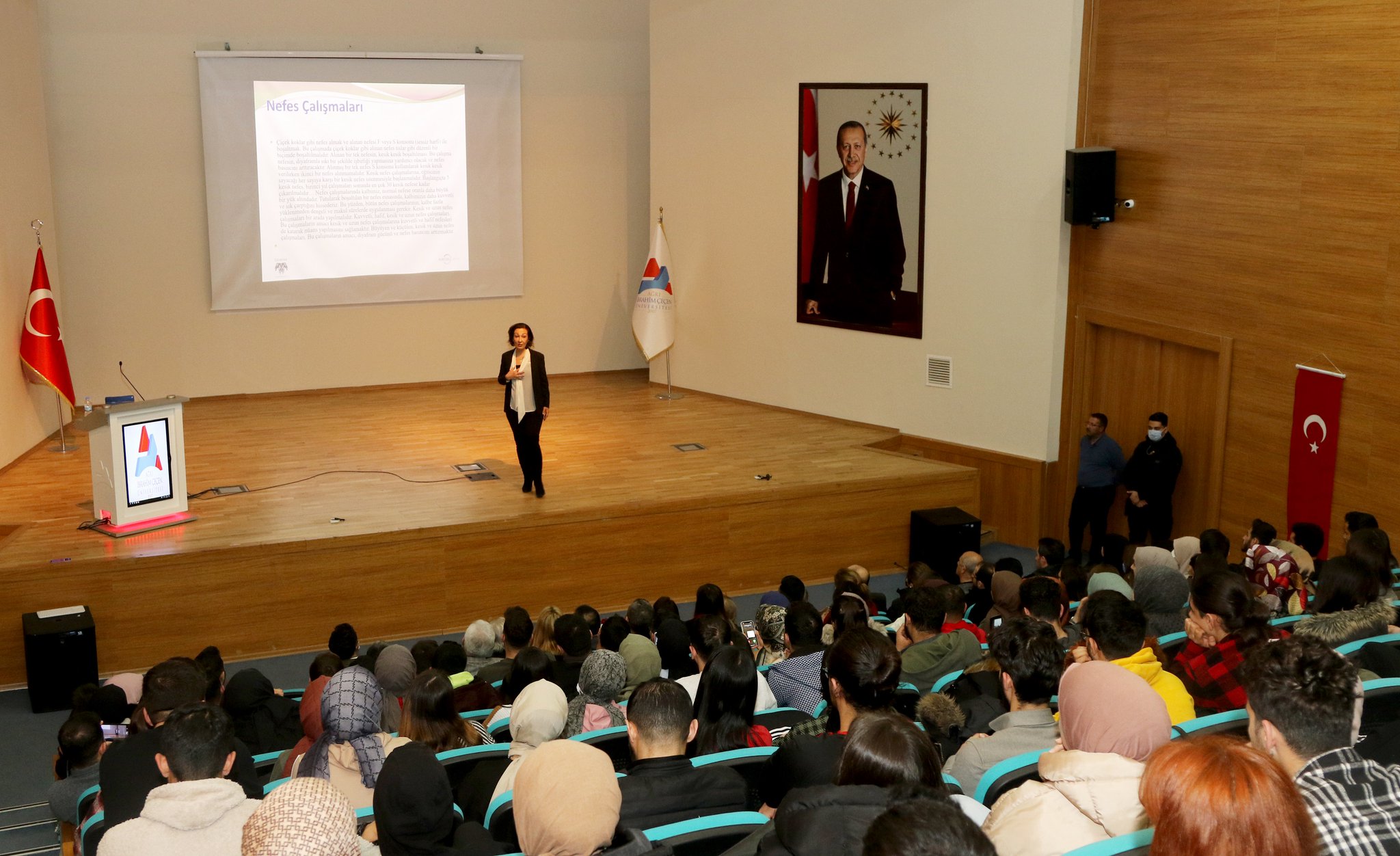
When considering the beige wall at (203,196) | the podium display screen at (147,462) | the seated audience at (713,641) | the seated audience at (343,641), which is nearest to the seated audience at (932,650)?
Result: the seated audience at (713,641)

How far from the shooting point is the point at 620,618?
554 centimetres

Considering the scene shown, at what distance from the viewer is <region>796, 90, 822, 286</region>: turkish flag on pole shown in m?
10.9

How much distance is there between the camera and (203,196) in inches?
460

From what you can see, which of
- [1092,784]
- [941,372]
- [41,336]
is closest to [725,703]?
[1092,784]

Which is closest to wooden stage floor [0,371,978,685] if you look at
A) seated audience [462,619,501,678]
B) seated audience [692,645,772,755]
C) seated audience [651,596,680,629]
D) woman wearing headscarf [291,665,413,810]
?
seated audience [462,619,501,678]

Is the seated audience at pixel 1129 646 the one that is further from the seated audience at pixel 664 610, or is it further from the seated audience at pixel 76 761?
the seated audience at pixel 76 761

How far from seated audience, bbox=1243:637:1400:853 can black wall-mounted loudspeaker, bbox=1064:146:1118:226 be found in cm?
688

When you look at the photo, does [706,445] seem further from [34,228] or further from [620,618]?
[34,228]

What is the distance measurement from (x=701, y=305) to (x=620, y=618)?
23.1 ft

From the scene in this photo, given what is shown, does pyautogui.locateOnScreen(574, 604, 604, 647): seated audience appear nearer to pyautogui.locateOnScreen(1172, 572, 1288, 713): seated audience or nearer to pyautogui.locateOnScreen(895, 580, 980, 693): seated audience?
pyautogui.locateOnScreen(895, 580, 980, 693): seated audience

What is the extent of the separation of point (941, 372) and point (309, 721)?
6.97 meters

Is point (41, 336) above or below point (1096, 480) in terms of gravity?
above

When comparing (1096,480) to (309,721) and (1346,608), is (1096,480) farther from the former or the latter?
(309,721)

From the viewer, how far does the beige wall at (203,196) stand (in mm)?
11219
